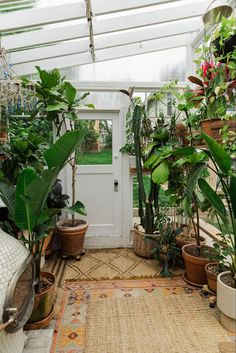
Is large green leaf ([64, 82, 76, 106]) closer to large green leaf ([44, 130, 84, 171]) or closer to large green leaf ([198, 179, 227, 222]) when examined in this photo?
large green leaf ([44, 130, 84, 171])

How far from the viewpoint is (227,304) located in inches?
66.8

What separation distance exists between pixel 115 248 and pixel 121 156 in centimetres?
130

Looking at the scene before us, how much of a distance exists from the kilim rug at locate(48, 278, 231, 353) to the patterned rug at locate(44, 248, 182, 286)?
14 cm

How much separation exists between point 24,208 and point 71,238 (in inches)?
56.0

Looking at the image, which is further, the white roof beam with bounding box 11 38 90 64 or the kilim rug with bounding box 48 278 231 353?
the white roof beam with bounding box 11 38 90 64

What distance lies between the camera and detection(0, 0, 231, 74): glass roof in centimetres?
224

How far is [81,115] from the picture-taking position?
10.5ft

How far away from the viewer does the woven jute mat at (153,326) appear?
63.0 inches

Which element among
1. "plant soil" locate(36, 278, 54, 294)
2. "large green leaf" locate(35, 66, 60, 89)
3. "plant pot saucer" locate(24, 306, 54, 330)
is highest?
"large green leaf" locate(35, 66, 60, 89)

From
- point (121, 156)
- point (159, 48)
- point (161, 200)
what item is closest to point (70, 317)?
point (161, 200)

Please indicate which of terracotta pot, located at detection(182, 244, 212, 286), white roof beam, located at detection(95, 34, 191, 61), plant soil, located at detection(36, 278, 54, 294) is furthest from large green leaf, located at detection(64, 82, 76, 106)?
terracotta pot, located at detection(182, 244, 212, 286)

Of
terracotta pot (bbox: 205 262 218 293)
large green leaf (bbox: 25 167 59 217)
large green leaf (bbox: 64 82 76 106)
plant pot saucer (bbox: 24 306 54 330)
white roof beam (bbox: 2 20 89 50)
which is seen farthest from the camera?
white roof beam (bbox: 2 20 89 50)

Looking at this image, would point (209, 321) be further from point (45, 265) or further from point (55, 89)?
point (55, 89)

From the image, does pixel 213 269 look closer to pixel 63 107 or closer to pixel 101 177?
pixel 101 177
